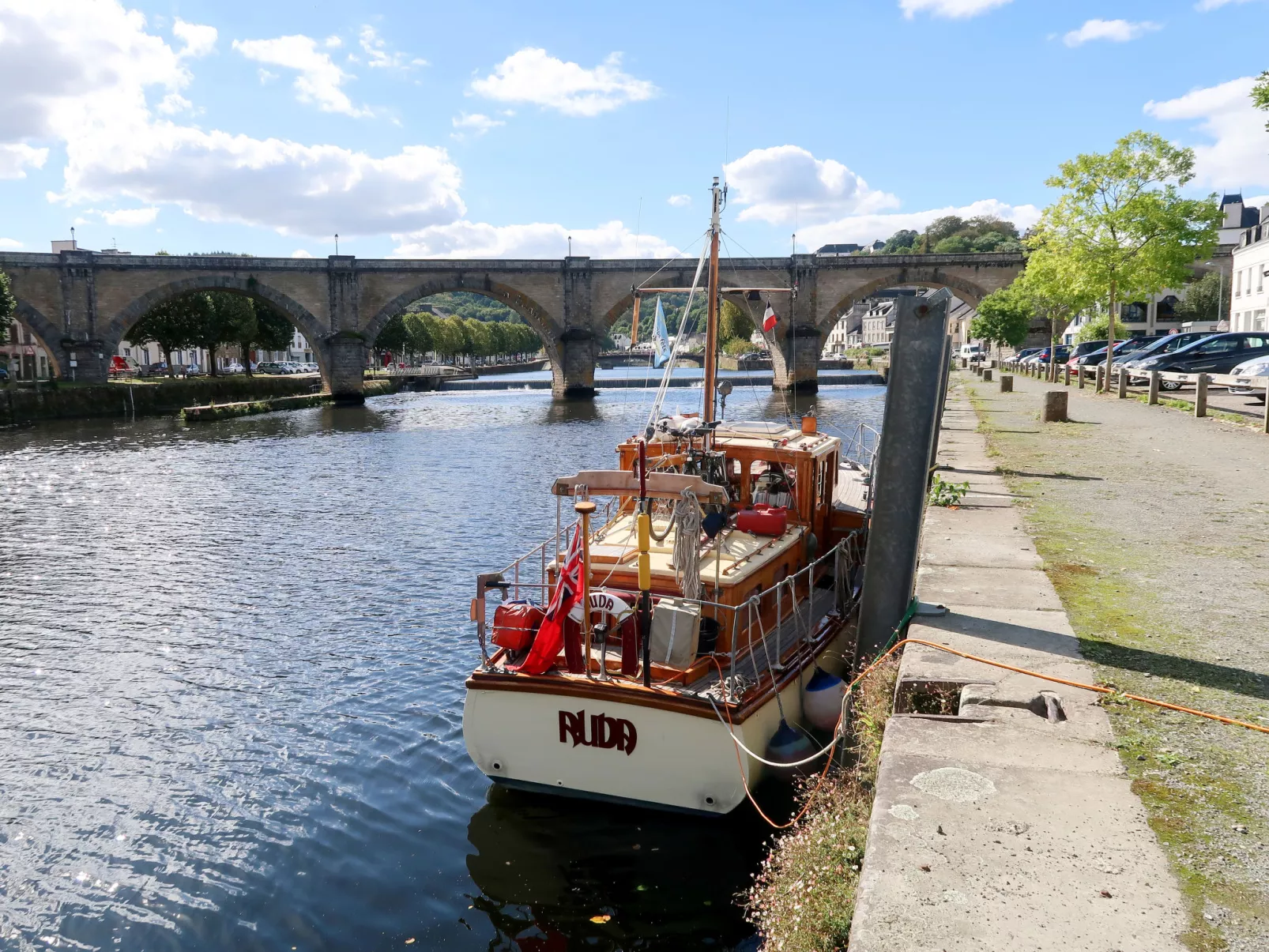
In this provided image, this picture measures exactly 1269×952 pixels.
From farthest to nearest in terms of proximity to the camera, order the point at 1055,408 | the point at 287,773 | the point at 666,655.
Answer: the point at 1055,408, the point at 287,773, the point at 666,655

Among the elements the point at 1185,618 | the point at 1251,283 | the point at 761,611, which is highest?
the point at 1251,283

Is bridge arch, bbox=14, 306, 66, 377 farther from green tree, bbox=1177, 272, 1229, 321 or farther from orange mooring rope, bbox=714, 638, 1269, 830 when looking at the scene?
green tree, bbox=1177, 272, 1229, 321

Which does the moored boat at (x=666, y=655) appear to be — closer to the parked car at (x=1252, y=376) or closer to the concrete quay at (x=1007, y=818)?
the concrete quay at (x=1007, y=818)

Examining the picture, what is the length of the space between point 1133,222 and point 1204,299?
42.6 m

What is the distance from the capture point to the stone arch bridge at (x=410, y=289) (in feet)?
189

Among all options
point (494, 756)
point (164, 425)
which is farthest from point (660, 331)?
point (164, 425)

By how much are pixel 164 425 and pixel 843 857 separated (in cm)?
4977

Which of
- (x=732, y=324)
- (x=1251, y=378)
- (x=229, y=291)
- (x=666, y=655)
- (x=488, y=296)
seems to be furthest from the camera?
(x=732, y=324)

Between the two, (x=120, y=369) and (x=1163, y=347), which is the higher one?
(x=1163, y=347)

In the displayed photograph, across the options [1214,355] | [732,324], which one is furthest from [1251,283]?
[732,324]

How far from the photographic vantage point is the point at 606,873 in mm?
8242

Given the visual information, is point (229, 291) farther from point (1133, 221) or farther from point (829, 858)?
point (829, 858)

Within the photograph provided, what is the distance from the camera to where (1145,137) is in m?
35.1

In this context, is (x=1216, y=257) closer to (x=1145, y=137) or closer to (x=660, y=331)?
(x=1145, y=137)
